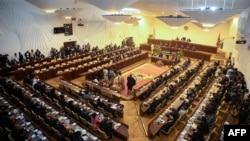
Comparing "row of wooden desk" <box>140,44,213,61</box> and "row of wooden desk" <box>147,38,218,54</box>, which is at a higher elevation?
"row of wooden desk" <box>147,38,218,54</box>

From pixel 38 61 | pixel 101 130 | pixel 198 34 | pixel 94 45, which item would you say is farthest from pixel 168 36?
pixel 101 130

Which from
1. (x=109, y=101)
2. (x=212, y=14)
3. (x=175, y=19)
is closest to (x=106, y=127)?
(x=109, y=101)

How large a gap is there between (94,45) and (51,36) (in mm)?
6044

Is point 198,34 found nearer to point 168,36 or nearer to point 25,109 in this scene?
point 168,36

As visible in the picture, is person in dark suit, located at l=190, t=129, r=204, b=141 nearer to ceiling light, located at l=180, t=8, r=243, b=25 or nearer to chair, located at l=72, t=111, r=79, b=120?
ceiling light, located at l=180, t=8, r=243, b=25

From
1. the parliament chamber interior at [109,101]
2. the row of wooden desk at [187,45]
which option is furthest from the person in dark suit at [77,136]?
the row of wooden desk at [187,45]

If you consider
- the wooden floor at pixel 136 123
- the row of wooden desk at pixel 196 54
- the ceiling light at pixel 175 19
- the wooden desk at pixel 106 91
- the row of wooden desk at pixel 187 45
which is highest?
the ceiling light at pixel 175 19

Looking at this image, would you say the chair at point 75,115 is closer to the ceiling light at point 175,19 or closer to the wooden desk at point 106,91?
the wooden desk at point 106,91

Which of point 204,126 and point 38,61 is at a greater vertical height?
point 38,61

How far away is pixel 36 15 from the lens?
20.2m

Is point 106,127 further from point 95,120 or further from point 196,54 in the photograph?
point 196,54

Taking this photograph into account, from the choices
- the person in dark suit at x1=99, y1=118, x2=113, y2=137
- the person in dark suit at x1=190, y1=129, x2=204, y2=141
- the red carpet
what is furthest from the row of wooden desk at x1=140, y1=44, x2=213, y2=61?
the person in dark suit at x1=99, y1=118, x2=113, y2=137

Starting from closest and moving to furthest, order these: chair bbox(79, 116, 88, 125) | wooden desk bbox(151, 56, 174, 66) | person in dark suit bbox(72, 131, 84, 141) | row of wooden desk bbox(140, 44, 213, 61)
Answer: person in dark suit bbox(72, 131, 84, 141)
chair bbox(79, 116, 88, 125)
wooden desk bbox(151, 56, 174, 66)
row of wooden desk bbox(140, 44, 213, 61)

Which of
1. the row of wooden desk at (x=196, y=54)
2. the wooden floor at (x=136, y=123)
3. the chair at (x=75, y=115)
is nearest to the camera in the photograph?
the wooden floor at (x=136, y=123)
